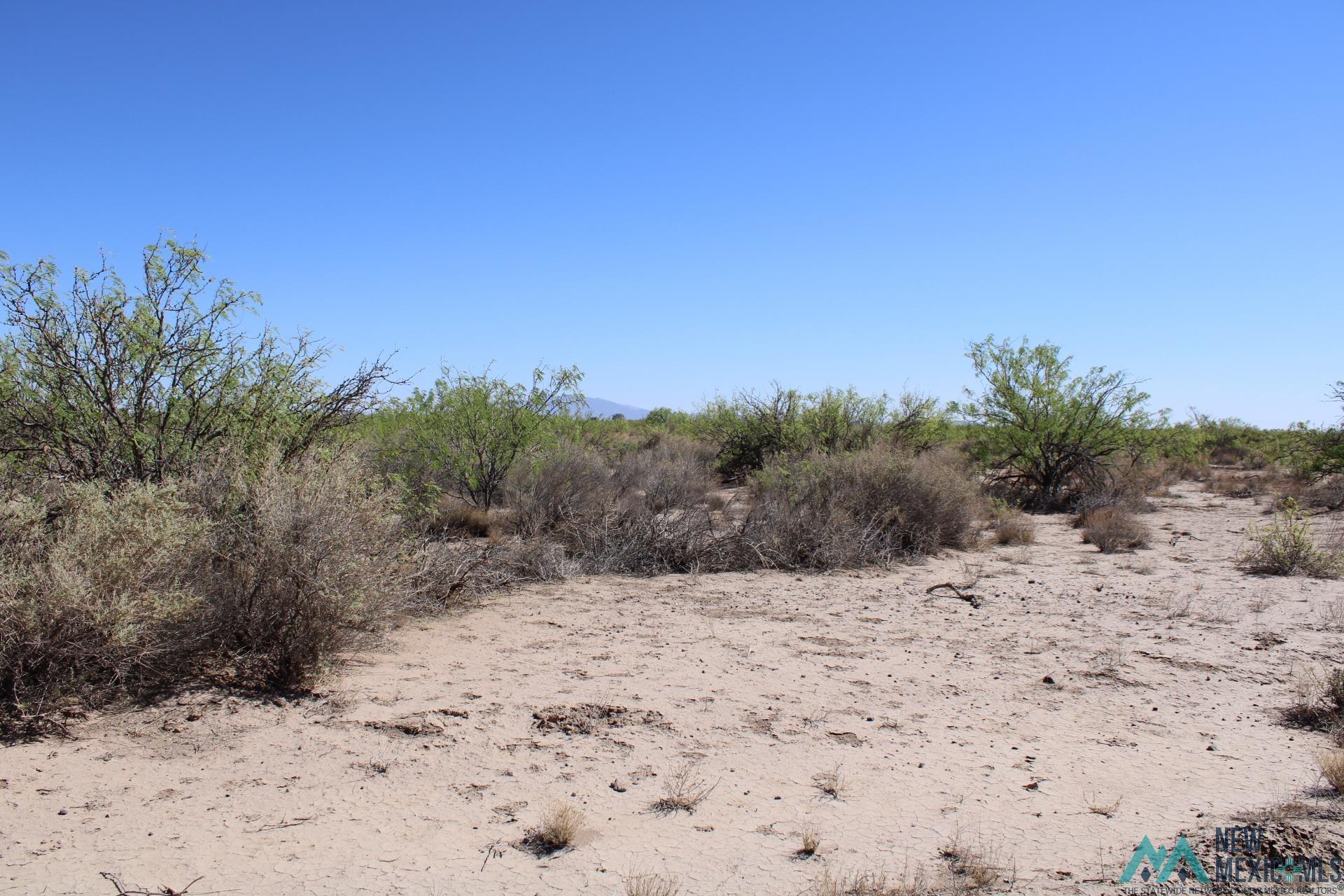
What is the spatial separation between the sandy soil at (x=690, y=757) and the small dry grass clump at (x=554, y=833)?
63mm

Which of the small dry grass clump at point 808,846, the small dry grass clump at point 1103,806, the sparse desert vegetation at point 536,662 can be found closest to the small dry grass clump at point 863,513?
the sparse desert vegetation at point 536,662

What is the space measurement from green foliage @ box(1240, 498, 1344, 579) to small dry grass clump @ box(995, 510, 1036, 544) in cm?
305

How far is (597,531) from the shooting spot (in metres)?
11.1

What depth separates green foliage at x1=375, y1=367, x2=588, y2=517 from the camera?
41.3 ft

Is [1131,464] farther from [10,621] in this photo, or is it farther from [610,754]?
[10,621]

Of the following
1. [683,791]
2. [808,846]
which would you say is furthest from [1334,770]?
[683,791]

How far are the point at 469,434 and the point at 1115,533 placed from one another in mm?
10458

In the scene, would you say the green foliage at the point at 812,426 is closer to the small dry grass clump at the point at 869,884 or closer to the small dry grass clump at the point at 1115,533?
the small dry grass clump at the point at 1115,533

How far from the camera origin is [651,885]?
3547 mm

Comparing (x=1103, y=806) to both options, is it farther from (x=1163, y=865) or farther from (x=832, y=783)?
(x=832, y=783)

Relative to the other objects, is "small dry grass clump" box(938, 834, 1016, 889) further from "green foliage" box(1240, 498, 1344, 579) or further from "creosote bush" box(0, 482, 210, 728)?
"green foliage" box(1240, 498, 1344, 579)

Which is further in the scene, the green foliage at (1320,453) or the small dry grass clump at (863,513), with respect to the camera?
the green foliage at (1320,453)

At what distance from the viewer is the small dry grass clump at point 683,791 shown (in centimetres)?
436

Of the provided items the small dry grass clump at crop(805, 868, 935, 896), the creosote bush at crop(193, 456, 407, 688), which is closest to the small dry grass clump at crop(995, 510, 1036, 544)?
the creosote bush at crop(193, 456, 407, 688)
